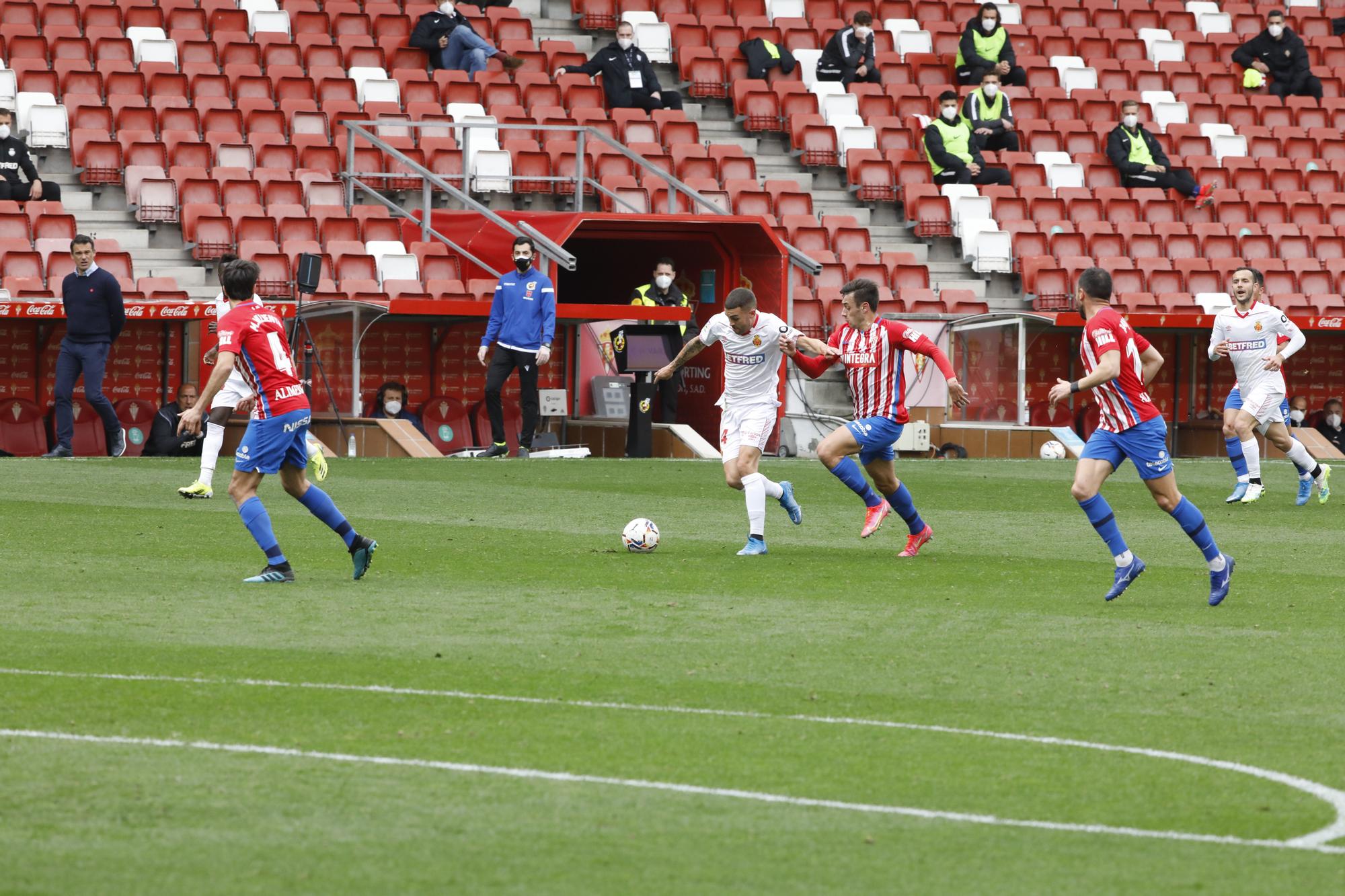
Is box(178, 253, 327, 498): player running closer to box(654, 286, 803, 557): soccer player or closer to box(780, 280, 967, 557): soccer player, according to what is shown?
box(654, 286, 803, 557): soccer player

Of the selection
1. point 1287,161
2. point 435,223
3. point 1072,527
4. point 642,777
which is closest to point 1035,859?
point 642,777

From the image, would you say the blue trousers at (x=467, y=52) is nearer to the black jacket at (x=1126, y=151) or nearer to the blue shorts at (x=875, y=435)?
the black jacket at (x=1126, y=151)

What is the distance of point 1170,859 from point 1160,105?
27.7m

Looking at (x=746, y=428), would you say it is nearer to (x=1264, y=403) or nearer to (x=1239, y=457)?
(x=1239, y=457)

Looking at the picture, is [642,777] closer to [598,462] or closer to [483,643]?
[483,643]

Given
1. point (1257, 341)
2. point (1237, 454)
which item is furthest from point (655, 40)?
point (1237, 454)

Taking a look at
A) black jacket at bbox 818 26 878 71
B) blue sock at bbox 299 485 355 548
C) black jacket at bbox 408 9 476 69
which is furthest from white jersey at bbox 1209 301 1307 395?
black jacket at bbox 408 9 476 69

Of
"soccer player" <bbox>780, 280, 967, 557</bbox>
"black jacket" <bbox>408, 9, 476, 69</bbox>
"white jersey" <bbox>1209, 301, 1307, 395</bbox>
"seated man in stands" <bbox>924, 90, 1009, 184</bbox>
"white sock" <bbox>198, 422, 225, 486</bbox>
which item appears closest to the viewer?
"soccer player" <bbox>780, 280, 967, 557</bbox>

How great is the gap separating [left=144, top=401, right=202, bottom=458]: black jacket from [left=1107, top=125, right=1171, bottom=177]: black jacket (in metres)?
14.8

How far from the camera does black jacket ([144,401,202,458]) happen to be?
20.7 meters

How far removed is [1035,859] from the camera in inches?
191

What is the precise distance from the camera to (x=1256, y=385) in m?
16.9

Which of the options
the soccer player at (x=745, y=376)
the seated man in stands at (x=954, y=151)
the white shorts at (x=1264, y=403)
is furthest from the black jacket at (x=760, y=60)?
the soccer player at (x=745, y=376)

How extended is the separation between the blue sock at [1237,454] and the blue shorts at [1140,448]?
6.66m
